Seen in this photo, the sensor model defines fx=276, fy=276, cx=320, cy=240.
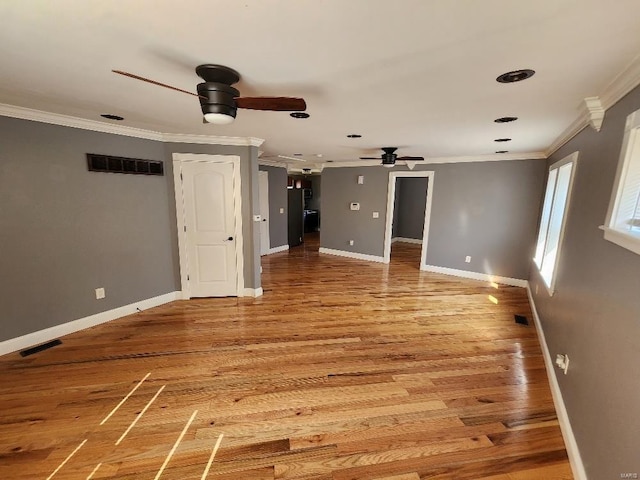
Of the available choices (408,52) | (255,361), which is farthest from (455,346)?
(408,52)

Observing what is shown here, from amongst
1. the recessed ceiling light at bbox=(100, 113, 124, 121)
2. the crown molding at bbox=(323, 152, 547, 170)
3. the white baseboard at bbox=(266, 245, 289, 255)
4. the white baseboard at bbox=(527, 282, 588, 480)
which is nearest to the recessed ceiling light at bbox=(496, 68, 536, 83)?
the white baseboard at bbox=(527, 282, 588, 480)

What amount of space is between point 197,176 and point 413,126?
2.89m

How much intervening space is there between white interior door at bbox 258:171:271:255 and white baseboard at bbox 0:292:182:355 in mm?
2897

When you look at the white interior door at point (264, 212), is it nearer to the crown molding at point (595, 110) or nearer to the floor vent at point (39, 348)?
the floor vent at point (39, 348)

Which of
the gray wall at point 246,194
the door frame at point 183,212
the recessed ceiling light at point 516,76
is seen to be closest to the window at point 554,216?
the recessed ceiling light at point 516,76

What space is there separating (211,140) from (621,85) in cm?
396

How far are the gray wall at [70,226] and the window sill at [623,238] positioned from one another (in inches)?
173

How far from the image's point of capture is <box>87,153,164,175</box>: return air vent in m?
3.12

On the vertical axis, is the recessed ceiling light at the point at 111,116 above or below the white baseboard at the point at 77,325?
above

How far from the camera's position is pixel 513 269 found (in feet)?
16.3

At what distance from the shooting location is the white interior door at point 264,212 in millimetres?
6551

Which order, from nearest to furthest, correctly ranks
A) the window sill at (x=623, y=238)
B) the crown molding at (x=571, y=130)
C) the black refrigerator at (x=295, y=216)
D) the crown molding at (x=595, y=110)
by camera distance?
1. the window sill at (x=623, y=238)
2. the crown molding at (x=595, y=110)
3. the crown molding at (x=571, y=130)
4. the black refrigerator at (x=295, y=216)

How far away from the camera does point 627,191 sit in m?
1.55

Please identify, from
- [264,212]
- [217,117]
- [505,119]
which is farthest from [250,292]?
[505,119]
